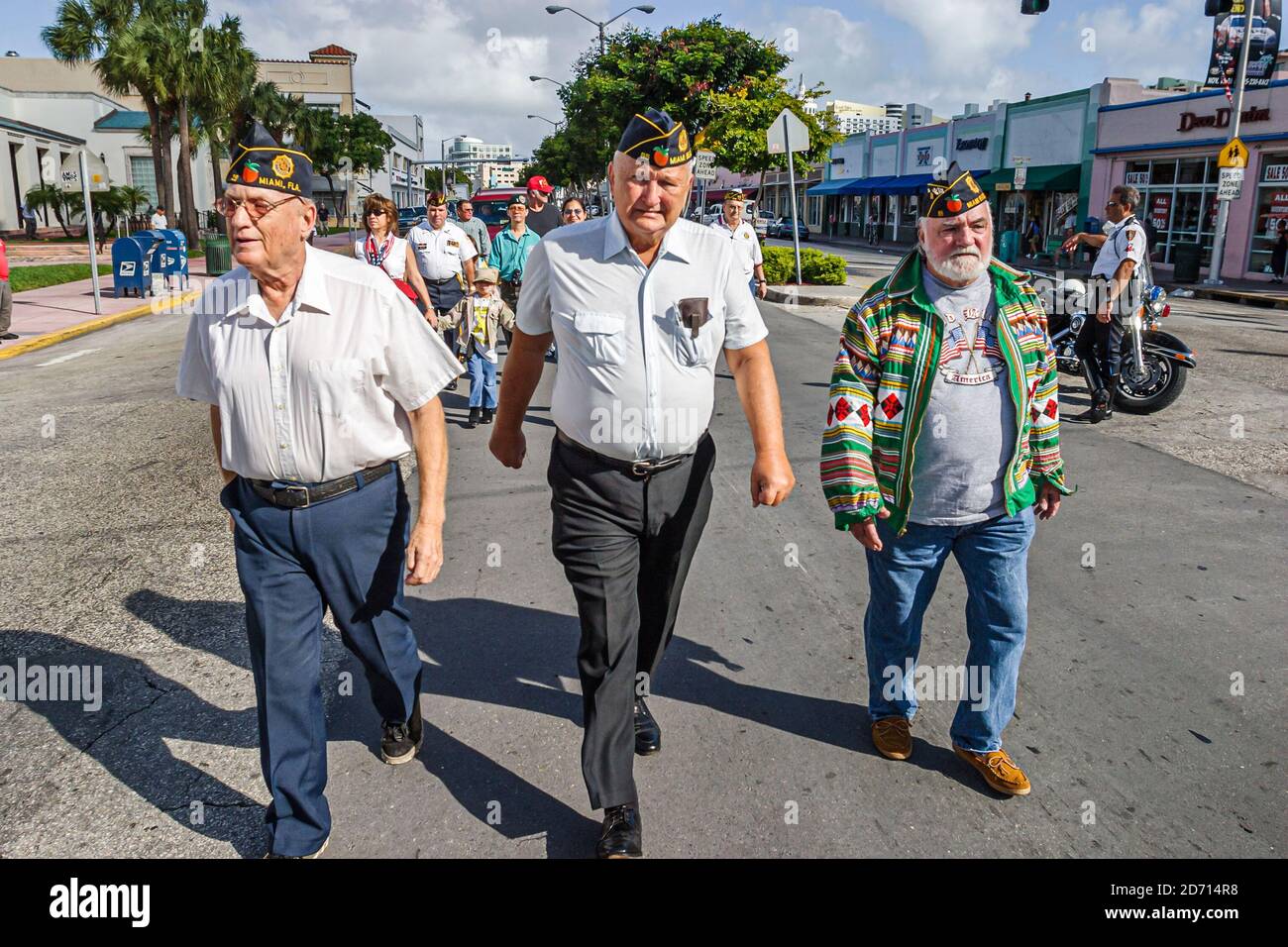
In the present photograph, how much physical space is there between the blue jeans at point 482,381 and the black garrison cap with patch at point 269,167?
552cm

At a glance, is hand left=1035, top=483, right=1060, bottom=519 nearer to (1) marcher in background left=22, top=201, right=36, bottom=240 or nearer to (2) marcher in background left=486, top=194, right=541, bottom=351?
(2) marcher in background left=486, top=194, right=541, bottom=351

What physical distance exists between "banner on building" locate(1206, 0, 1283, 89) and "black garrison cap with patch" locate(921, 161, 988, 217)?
24.3 metres

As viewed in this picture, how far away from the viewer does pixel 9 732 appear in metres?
3.61

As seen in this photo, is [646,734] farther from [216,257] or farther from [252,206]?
[216,257]

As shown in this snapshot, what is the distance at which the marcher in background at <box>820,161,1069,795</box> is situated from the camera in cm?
304

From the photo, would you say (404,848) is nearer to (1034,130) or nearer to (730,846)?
(730,846)

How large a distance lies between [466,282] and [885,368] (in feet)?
22.6

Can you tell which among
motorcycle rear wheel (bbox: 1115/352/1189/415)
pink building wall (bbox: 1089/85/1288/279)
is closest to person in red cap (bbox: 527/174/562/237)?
motorcycle rear wheel (bbox: 1115/352/1189/415)

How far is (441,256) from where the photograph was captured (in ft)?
30.4

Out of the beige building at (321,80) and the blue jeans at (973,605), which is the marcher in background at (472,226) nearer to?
the blue jeans at (973,605)

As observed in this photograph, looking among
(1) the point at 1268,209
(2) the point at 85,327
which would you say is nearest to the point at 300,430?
(2) the point at 85,327

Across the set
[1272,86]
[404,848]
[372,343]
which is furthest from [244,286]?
[1272,86]

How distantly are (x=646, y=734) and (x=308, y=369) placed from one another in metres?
1.68
